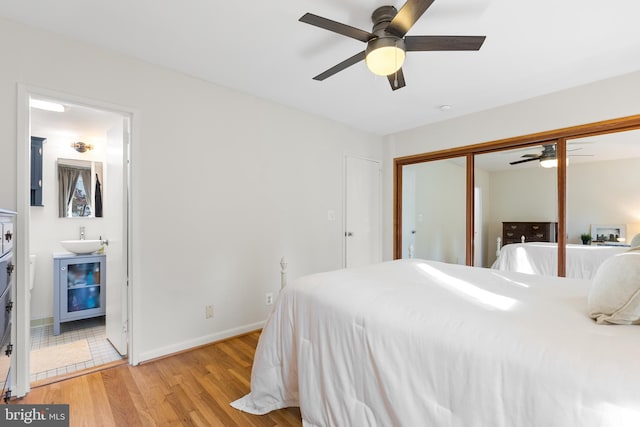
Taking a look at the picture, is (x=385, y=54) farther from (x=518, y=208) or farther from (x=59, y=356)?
(x=59, y=356)

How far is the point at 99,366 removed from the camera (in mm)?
2326

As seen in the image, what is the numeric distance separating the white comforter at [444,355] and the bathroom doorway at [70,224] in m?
1.47

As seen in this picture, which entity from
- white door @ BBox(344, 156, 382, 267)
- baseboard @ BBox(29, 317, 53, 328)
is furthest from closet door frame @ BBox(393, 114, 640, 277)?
baseboard @ BBox(29, 317, 53, 328)

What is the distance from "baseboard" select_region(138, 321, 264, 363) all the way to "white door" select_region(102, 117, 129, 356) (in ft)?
0.73

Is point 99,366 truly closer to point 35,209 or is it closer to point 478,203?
point 35,209

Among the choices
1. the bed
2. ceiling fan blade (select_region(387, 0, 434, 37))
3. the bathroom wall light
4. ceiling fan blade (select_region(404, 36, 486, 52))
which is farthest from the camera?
the bathroom wall light

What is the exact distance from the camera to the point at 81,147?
358cm

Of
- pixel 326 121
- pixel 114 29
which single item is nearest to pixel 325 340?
pixel 114 29

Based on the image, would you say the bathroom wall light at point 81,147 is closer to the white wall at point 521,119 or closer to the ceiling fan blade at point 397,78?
the ceiling fan blade at point 397,78

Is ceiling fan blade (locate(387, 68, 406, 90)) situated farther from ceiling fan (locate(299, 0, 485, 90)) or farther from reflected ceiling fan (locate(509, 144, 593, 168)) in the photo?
reflected ceiling fan (locate(509, 144, 593, 168))

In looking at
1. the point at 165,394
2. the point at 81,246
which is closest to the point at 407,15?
the point at 165,394

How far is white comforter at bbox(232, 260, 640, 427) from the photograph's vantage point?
2.83 ft

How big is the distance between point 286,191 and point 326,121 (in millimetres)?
1122

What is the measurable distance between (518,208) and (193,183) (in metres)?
3.53
